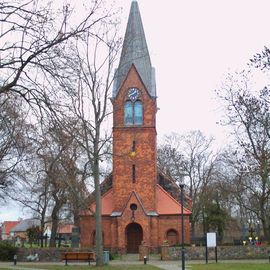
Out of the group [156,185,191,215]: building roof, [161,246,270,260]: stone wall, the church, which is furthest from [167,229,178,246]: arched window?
[161,246,270,260]: stone wall

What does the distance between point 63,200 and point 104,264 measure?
14.6 metres

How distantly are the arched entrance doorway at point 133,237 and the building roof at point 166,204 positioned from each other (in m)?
2.35

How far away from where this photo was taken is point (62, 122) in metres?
12.8

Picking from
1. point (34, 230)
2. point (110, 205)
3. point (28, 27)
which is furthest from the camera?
point (34, 230)

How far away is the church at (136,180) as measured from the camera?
4075 cm

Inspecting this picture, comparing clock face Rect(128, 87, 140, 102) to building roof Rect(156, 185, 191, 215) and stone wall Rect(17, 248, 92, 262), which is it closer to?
building roof Rect(156, 185, 191, 215)

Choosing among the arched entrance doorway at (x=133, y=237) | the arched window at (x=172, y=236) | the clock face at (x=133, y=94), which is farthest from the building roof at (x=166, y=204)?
the clock face at (x=133, y=94)

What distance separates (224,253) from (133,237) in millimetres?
11199

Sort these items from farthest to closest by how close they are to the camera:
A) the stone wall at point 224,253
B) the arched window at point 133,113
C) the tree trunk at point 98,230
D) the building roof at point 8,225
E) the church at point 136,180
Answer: the building roof at point 8,225
the arched window at point 133,113
the church at point 136,180
the stone wall at point 224,253
the tree trunk at point 98,230

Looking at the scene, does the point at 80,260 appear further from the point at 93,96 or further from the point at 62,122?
the point at 62,122

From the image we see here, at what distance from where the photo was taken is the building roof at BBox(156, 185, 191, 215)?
4169 centimetres

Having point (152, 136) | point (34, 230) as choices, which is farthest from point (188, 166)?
point (34, 230)

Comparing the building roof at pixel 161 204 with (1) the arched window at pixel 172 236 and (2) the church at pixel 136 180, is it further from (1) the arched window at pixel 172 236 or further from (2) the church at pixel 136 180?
(1) the arched window at pixel 172 236

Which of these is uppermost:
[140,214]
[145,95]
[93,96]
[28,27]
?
[145,95]
